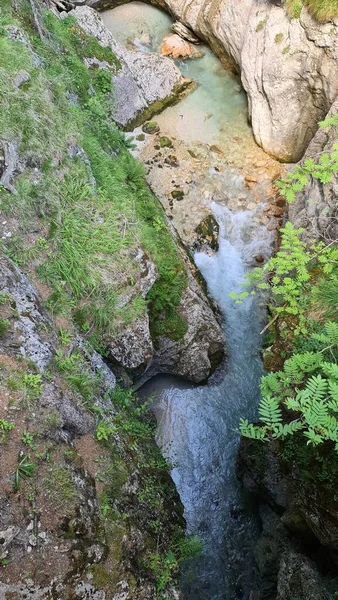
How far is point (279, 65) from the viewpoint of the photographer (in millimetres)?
10656

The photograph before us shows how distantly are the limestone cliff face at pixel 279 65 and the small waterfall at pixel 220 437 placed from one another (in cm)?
278

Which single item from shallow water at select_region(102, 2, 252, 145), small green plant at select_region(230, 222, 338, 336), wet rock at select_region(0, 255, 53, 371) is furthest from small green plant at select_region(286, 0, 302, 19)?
wet rock at select_region(0, 255, 53, 371)

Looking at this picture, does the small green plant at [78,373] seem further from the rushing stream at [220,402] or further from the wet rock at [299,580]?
the wet rock at [299,580]

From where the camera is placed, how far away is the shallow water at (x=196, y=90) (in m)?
12.3

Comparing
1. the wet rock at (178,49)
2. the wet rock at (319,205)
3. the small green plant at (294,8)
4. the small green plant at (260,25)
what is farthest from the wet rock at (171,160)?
the small green plant at (294,8)

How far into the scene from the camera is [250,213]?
11359 millimetres

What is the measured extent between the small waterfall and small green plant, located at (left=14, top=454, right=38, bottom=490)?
11.2ft

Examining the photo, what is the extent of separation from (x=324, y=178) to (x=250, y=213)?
4.70 meters

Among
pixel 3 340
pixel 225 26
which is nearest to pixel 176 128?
pixel 225 26

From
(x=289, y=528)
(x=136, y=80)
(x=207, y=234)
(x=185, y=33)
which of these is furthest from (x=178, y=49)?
(x=289, y=528)

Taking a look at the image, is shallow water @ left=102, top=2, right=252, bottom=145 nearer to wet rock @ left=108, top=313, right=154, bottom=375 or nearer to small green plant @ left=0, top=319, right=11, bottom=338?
wet rock @ left=108, top=313, right=154, bottom=375

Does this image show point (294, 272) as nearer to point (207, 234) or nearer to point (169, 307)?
point (169, 307)

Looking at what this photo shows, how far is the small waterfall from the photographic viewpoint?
7.93 metres

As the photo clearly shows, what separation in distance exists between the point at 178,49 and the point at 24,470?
43.0 feet
